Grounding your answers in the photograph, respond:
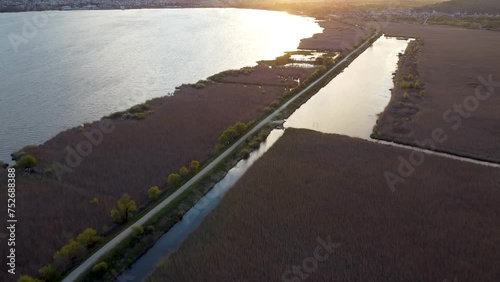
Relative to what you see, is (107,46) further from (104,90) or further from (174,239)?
(174,239)

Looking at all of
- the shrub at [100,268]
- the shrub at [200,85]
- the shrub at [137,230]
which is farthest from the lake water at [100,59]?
the shrub at [100,268]

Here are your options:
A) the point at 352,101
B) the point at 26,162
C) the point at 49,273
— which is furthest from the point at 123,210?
the point at 352,101

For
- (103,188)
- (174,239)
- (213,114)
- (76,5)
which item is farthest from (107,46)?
(76,5)

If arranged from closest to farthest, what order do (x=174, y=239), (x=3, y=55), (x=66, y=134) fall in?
1. (x=174, y=239)
2. (x=66, y=134)
3. (x=3, y=55)

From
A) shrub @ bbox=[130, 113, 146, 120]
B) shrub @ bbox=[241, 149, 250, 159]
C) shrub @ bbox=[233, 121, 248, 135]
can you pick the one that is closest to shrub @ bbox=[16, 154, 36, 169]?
shrub @ bbox=[130, 113, 146, 120]

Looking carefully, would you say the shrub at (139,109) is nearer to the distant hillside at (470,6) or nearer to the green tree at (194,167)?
the green tree at (194,167)

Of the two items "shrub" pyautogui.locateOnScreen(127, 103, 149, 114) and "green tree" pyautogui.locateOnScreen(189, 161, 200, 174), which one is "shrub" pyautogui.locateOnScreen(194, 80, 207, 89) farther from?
"green tree" pyautogui.locateOnScreen(189, 161, 200, 174)

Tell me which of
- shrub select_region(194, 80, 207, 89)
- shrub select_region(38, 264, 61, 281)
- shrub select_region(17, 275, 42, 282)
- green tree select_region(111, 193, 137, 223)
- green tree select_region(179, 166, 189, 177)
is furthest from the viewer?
shrub select_region(194, 80, 207, 89)
